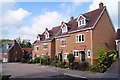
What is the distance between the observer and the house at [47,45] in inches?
2105

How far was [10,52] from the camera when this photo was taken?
80438 millimetres

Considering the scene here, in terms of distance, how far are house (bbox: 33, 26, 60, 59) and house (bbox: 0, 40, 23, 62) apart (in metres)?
18.6

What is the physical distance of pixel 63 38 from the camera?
46.9 metres

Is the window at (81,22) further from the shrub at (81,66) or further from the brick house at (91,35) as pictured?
the shrub at (81,66)

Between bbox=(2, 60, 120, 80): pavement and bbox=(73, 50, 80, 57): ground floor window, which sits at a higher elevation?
bbox=(73, 50, 80, 57): ground floor window

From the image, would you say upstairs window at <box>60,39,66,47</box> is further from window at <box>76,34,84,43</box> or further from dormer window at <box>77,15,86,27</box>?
dormer window at <box>77,15,86,27</box>

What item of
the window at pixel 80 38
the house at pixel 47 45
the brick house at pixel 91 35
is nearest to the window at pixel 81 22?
the brick house at pixel 91 35

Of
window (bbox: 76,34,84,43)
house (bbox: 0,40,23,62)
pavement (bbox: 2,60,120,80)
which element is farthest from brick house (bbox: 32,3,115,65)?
house (bbox: 0,40,23,62)

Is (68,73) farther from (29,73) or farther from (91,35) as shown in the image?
(91,35)

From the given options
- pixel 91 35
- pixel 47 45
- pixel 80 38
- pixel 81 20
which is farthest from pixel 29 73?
pixel 47 45

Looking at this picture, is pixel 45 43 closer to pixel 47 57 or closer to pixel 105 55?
pixel 47 57

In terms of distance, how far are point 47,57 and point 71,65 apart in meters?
14.7

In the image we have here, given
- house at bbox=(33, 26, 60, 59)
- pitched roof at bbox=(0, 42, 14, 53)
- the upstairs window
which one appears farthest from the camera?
pitched roof at bbox=(0, 42, 14, 53)

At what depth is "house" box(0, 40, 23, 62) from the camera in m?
80.1
